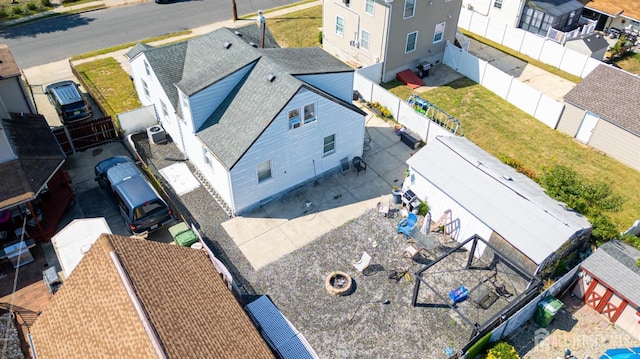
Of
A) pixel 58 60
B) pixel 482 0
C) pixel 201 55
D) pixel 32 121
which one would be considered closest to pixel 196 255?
pixel 201 55

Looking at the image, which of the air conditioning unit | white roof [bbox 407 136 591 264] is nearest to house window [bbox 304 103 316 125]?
white roof [bbox 407 136 591 264]

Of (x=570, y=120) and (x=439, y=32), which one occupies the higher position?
(x=439, y=32)

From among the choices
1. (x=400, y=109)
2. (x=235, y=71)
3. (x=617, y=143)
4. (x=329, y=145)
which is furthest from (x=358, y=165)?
(x=617, y=143)

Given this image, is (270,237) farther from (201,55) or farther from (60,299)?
(201,55)

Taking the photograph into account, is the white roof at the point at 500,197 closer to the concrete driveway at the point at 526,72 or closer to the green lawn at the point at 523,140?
the green lawn at the point at 523,140

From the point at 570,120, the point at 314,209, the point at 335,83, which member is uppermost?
the point at 335,83

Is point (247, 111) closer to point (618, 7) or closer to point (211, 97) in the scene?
point (211, 97)

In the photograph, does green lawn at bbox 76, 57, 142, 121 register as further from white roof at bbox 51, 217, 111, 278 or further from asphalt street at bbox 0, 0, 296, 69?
white roof at bbox 51, 217, 111, 278

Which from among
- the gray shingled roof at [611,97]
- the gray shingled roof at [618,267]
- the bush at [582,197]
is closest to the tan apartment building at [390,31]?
the gray shingled roof at [611,97]
